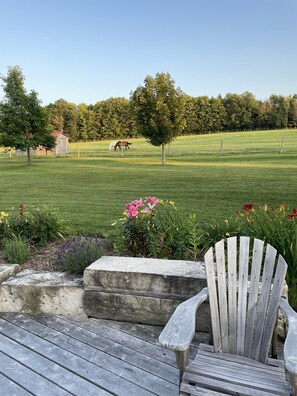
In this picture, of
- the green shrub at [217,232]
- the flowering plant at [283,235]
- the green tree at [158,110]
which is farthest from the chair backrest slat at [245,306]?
the green tree at [158,110]

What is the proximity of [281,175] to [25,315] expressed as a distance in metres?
10.6

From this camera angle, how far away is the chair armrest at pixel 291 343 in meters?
1.32

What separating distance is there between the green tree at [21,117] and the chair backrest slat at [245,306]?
20.7 metres

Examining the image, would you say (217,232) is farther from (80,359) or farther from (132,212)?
(80,359)

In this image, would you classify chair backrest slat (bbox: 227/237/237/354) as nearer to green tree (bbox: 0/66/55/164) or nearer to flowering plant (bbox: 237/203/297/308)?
flowering plant (bbox: 237/203/297/308)

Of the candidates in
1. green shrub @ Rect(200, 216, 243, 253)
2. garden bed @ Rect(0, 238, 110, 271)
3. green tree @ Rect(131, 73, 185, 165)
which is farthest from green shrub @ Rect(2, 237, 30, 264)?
green tree @ Rect(131, 73, 185, 165)

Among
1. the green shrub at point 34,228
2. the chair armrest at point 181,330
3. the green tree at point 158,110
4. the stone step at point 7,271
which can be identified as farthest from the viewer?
the green tree at point 158,110

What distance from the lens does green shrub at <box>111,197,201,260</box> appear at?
326 cm

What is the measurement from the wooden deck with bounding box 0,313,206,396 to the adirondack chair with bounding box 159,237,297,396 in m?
0.39

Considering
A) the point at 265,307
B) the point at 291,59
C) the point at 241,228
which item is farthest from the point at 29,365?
the point at 291,59

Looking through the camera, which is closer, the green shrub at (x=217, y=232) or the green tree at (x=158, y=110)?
the green shrub at (x=217, y=232)

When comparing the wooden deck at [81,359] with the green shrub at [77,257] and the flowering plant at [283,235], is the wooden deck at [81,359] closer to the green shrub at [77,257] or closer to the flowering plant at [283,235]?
the green shrub at [77,257]

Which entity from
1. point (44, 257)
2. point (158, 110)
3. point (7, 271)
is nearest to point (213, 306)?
point (7, 271)

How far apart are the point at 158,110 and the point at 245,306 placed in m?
15.9
